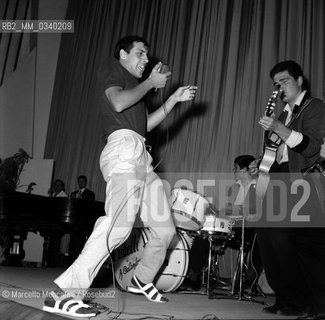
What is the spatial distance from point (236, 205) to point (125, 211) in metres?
2.66

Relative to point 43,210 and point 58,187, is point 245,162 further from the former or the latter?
point 58,187

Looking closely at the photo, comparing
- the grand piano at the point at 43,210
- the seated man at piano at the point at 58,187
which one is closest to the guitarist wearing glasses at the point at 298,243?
the grand piano at the point at 43,210

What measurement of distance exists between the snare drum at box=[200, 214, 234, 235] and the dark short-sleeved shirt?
4.41 feet

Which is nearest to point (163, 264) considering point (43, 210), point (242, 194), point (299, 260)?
point (299, 260)

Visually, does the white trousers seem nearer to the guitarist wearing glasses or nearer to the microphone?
the guitarist wearing glasses

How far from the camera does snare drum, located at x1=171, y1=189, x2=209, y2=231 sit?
→ 372 cm

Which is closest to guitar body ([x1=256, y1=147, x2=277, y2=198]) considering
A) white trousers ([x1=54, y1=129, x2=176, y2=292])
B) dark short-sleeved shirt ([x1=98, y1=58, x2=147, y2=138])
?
white trousers ([x1=54, y1=129, x2=176, y2=292])

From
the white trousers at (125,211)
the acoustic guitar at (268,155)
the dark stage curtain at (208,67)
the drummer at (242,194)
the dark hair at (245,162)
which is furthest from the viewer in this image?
the dark stage curtain at (208,67)

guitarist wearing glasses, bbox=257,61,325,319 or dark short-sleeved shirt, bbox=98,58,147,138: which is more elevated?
dark short-sleeved shirt, bbox=98,58,147,138

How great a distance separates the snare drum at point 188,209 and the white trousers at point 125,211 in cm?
95

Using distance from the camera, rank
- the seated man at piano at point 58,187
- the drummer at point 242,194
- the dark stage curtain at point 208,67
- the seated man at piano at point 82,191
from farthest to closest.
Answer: the seated man at piano at point 58,187 → the seated man at piano at point 82,191 → the dark stage curtain at point 208,67 → the drummer at point 242,194

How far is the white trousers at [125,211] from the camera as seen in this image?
2297 millimetres

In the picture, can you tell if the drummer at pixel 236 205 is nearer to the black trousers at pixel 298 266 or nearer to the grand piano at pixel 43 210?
the black trousers at pixel 298 266

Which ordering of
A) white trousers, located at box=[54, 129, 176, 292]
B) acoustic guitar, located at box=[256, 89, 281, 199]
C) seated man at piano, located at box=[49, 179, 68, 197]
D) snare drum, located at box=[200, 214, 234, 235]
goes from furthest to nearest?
seated man at piano, located at box=[49, 179, 68, 197]
snare drum, located at box=[200, 214, 234, 235]
acoustic guitar, located at box=[256, 89, 281, 199]
white trousers, located at box=[54, 129, 176, 292]
